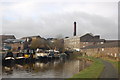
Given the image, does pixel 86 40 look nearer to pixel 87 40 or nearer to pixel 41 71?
pixel 87 40

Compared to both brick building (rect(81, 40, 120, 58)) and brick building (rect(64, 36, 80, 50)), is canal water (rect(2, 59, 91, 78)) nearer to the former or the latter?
brick building (rect(81, 40, 120, 58))

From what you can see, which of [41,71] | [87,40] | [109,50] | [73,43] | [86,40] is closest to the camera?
[41,71]

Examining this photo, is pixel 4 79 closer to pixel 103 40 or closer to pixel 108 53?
pixel 108 53

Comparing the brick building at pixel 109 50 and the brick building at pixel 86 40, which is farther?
the brick building at pixel 86 40

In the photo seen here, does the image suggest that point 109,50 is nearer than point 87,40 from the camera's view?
Yes

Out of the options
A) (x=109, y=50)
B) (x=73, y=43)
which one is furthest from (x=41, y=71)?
(x=73, y=43)

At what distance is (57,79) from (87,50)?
53.0 m

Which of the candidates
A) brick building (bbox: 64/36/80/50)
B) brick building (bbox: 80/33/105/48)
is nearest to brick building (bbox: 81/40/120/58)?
brick building (bbox: 80/33/105/48)

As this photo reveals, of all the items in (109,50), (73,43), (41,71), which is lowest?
(41,71)

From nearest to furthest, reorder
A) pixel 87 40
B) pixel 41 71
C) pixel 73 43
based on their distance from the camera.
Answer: pixel 41 71
pixel 87 40
pixel 73 43

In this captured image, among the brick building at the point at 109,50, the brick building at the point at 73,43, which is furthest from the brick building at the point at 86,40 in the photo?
the brick building at the point at 109,50

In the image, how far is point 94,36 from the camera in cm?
9319

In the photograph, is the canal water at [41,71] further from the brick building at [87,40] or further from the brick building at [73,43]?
the brick building at [73,43]

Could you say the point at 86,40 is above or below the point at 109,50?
above
